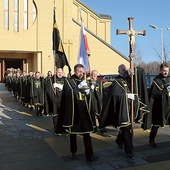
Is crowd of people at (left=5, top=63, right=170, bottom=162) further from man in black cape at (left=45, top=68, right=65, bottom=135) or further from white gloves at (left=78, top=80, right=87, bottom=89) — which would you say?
man in black cape at (left=45, top=68, right=65, bottom=135)

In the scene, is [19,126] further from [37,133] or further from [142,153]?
[142,153]

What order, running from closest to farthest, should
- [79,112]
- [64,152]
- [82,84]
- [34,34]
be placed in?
[82,84]
[79,112]
[64,152]
[34,34]

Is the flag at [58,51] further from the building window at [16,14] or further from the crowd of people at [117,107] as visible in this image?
the building window at [16,14]

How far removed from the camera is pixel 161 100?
6922 millimetres

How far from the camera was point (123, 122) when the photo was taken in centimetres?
596

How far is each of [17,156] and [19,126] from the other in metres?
3.61

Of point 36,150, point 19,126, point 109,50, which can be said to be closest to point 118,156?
Result: point 36,150

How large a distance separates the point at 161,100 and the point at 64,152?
254 cm

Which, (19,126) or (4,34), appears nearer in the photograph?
(19,126)

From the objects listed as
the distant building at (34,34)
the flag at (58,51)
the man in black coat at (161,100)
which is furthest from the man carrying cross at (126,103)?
the distant building at (34,34)

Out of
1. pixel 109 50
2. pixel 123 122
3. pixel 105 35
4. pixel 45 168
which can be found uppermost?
pixel 105 35

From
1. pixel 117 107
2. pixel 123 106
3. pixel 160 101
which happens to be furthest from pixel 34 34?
pixel 123 106

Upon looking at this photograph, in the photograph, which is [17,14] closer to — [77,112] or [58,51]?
[58,51]

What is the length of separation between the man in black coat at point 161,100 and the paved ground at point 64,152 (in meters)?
0.61
